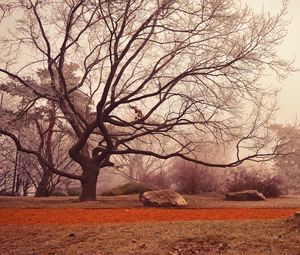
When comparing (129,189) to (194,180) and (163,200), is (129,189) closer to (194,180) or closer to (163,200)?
(194,180)

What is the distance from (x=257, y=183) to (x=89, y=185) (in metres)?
7.45

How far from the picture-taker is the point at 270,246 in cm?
471

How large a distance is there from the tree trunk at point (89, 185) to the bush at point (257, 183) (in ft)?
20.8

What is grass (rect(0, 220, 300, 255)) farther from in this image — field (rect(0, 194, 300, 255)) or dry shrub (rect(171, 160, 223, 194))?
dry shrub (rect(171, 160, 223, 194))

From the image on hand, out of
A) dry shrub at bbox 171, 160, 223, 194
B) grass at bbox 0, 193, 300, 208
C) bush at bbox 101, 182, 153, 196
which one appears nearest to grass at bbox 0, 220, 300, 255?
grass at bbox 0, 193, 300, 208

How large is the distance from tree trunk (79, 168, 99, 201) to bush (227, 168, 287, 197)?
20.8 feet

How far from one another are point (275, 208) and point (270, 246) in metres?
6.30

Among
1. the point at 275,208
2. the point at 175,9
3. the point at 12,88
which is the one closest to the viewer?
the point at 275,208

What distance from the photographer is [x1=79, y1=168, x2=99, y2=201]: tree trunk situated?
14676 millimetres

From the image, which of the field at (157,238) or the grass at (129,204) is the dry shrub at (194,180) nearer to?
the grass at (129,204)

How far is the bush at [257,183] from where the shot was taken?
57.5ft

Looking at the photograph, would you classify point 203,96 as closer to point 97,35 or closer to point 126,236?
point 97,35

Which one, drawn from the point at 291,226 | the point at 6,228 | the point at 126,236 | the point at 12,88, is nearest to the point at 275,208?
the point at 291,226

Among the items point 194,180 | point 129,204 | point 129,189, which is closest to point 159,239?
point 129,204
